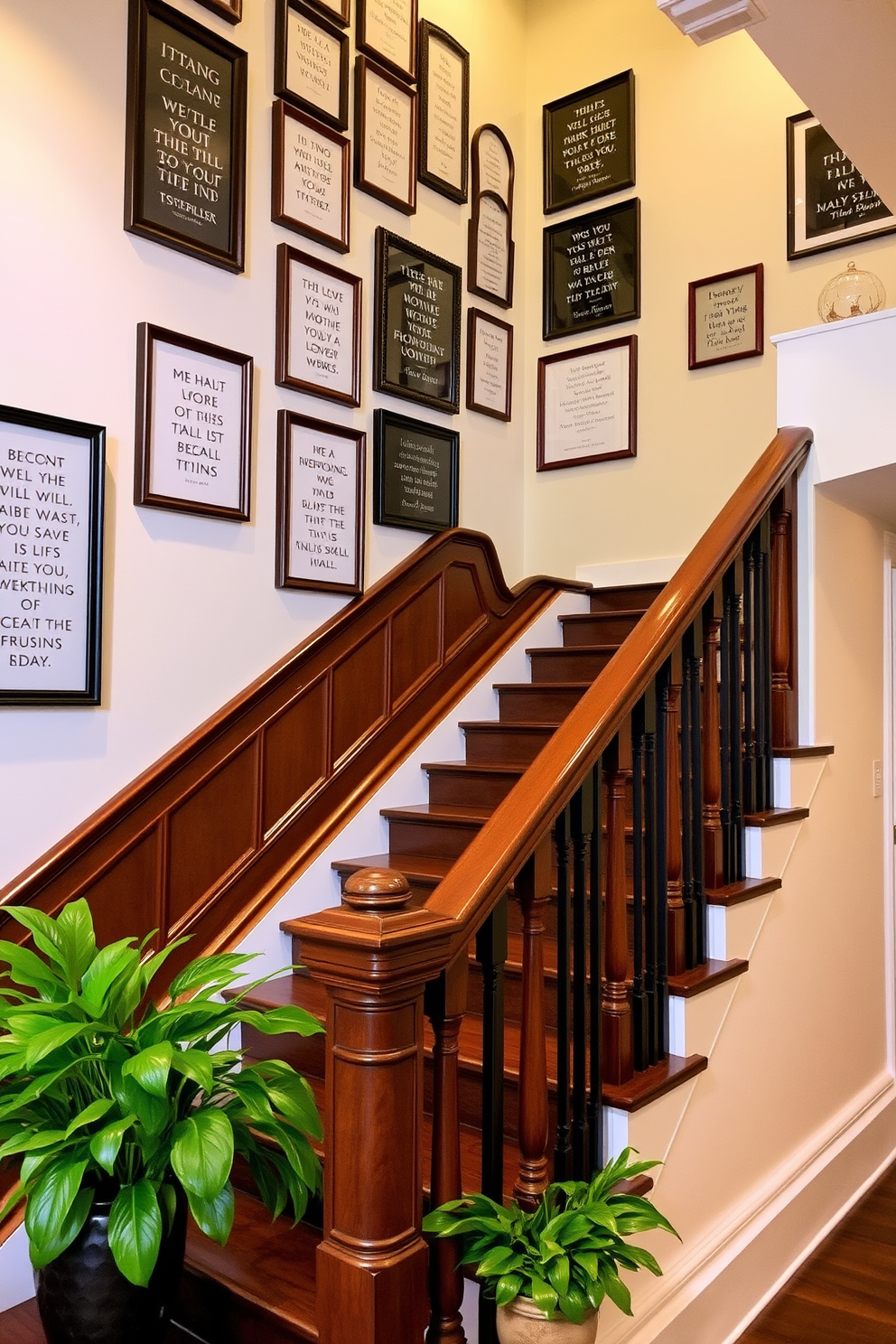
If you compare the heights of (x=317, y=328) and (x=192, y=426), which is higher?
(x=317, y=328)

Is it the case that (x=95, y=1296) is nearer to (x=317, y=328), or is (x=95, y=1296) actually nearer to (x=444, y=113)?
(x=317, y=328)

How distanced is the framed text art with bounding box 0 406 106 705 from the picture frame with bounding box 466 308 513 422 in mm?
1975

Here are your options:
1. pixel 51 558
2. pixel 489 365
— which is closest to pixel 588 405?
pixel 489 365

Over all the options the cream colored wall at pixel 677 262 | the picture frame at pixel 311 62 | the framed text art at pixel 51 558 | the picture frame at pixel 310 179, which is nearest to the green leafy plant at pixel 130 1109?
the framed text art at pixel 51 558

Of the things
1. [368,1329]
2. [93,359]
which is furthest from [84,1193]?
[93,359]

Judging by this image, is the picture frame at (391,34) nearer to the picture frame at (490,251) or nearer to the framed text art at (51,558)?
the picture frame at (490,251)

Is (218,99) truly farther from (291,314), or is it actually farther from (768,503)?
(768,503)

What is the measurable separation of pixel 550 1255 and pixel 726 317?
3581 millimetres

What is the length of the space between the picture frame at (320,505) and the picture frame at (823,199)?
1884 mm

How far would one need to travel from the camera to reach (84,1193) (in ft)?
4.96

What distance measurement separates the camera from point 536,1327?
143cm

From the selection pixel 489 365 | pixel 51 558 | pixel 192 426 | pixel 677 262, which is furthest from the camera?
pixel 489 365

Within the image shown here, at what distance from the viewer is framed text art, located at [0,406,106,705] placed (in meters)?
2.47

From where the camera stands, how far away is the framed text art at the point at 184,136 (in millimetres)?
2816
